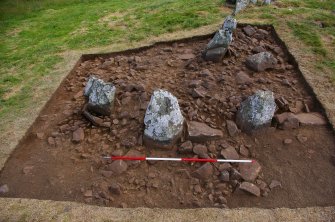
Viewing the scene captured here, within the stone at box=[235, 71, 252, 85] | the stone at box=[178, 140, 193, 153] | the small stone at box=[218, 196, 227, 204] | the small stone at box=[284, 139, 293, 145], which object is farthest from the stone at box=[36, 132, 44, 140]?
the small stone at box=[284, 139, 293, 145]

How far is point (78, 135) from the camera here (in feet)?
14.7

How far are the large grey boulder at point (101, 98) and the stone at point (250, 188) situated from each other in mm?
2031

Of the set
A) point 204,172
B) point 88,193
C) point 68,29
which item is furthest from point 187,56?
point 68,29

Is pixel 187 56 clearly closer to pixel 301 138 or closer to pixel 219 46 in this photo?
pixel 219 46

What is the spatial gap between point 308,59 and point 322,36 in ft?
3.42

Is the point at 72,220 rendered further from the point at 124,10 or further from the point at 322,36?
the point at 124,10

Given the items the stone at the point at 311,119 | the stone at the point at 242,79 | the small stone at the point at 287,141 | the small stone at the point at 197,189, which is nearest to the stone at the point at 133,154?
the small stone at the point at 197,189

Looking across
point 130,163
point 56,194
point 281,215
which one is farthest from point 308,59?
point 56,194

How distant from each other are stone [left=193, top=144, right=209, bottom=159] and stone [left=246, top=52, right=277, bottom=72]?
1.78m

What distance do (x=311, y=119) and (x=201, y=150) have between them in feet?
4.95

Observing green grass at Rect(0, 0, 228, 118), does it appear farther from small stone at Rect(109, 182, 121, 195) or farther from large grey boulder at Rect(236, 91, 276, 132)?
large grey boulder at Rect(236, 91, 276, 132)

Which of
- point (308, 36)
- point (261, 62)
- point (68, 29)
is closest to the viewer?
point (261, 62)

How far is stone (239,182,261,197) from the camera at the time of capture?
3.60 m

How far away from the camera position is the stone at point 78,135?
4.42m
